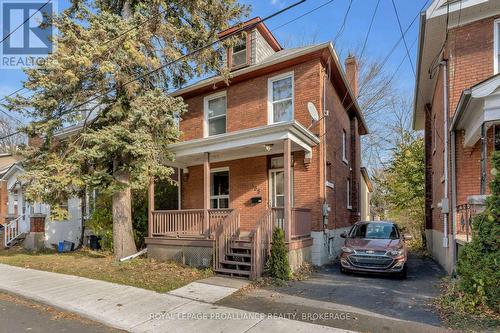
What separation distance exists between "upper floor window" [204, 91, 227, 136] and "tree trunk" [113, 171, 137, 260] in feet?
13.1

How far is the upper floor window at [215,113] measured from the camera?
1391 cm

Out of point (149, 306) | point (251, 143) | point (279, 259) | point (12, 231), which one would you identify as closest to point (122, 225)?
point (251, 143)

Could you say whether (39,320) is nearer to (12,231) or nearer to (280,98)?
(280,98)

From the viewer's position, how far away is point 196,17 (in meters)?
12.6

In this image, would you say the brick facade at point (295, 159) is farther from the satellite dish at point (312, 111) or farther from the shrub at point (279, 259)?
the shrub at point (279, 259)

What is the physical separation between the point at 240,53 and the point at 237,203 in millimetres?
6048

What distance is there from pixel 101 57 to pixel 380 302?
9998 millimetres

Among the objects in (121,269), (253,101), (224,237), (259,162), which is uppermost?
(253,101)

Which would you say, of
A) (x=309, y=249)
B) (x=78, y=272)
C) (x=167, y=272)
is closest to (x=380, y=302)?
(x=309, y=249)

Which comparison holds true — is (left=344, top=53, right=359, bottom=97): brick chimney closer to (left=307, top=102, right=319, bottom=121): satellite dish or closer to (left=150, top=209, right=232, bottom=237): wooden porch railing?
(left=307, top=102, right=319, bottom=121): satellite dish

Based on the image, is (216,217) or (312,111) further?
(312,111)

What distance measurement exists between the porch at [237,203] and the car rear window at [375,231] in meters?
1.50

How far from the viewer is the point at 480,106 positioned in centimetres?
719

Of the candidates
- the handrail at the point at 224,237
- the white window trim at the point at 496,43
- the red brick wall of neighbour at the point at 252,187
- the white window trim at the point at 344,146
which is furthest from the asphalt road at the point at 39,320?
the white window trim at the point at 344,146
